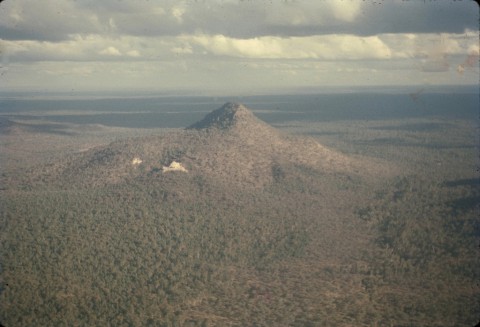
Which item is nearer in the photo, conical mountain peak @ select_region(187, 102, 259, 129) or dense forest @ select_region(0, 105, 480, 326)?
dense forest @ select_region(0, 105, 480, 326)

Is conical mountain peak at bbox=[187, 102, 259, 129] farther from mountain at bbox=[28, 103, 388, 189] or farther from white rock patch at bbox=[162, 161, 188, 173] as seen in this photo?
white rock patch at bbox=[162, 161, 188, 173]

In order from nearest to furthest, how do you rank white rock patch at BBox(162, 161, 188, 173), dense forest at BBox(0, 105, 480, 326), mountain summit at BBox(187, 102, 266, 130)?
dense forest at BBox(0, 105, 480, 326), white rock patch at BBox(162, 161, 188, 173), mountain summit at BBox(187, 102, 266, 130)

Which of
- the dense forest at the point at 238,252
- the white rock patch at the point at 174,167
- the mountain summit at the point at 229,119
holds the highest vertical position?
the mountain summit at the point at 229,119

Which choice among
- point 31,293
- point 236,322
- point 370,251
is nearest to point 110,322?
point 31,293

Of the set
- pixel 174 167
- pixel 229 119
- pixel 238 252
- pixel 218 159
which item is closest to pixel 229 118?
pixel 229 119

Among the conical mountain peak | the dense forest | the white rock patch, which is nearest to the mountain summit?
the conical mountain peak

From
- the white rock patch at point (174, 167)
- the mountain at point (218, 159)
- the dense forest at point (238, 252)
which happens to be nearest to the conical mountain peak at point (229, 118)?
the mountain at point (218, 159)

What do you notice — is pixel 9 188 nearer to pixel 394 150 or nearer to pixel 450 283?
pixel 450 283

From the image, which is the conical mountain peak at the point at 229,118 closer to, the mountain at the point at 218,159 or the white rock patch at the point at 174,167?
the mountain at the point at 218,159

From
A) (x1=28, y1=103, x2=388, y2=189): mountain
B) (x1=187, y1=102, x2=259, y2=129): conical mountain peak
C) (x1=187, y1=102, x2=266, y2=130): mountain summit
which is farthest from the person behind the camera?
(x1=187, y1=102, x2=259, y2=129): conical mountain peak
